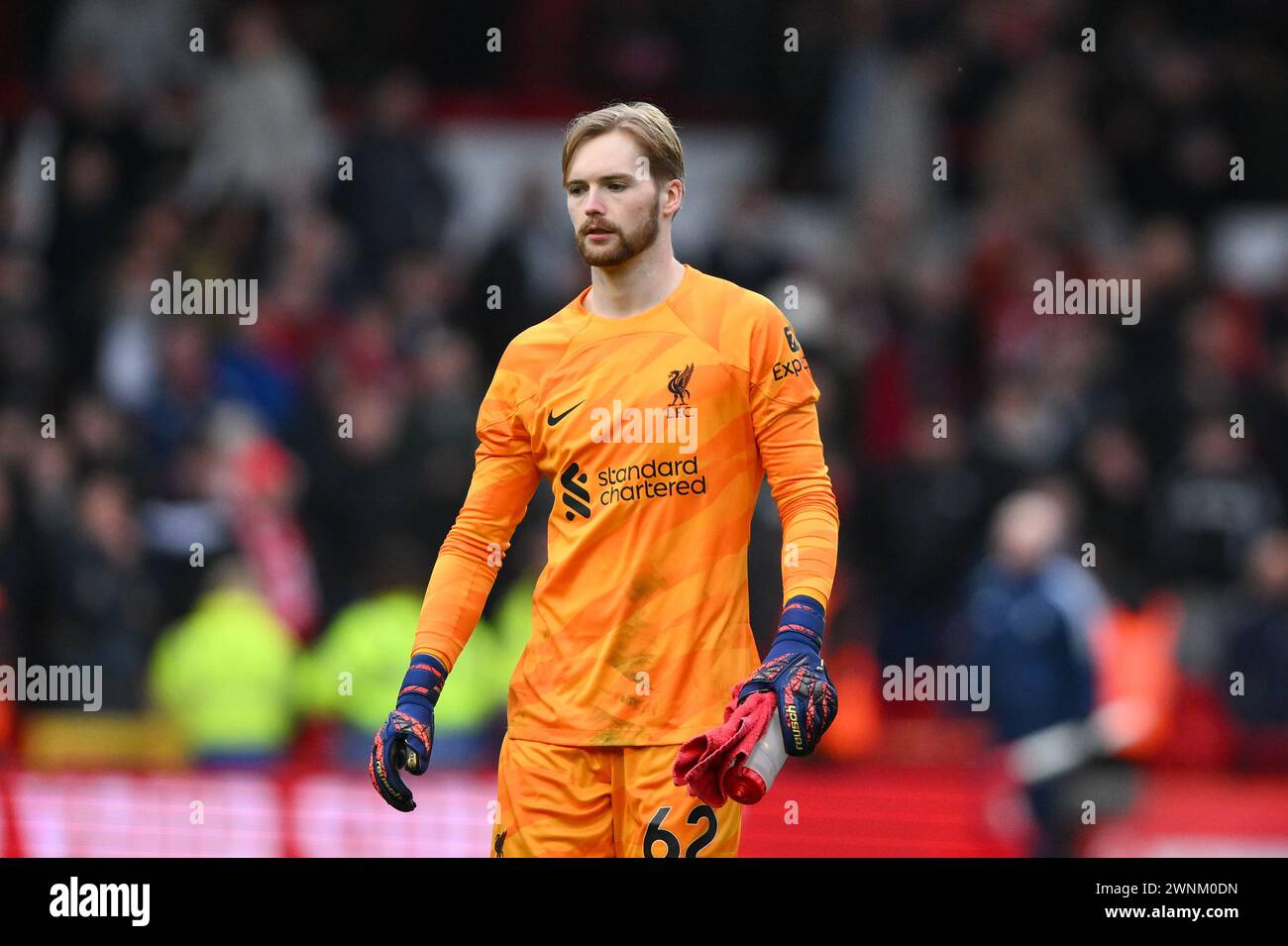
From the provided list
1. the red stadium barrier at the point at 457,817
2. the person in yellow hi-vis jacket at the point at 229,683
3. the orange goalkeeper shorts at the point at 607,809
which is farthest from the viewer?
the person in yellow hi-vis jacket at the point at 229,683

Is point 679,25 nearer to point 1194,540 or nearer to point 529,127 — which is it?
point 529,127

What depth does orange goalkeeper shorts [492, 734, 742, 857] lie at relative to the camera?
18.6 ft

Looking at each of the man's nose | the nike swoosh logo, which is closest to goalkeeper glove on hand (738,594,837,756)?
the nike swoosh logo

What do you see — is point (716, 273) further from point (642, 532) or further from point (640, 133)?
point (642, 532)

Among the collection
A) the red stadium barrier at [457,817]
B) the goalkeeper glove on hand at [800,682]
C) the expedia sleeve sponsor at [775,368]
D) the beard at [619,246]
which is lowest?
the red stadium barrier at [457,817]

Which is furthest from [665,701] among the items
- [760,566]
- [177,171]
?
[177,171]

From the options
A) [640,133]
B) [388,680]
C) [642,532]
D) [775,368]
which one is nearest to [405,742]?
[642,532]

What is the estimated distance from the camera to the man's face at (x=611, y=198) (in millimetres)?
5781

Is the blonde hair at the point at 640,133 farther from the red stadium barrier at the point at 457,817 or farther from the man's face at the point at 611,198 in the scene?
the red stadium barrier at the point at 457,817

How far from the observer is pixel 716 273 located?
12.1 meters

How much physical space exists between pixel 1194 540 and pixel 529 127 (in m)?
5.03

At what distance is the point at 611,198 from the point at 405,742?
1.47 m

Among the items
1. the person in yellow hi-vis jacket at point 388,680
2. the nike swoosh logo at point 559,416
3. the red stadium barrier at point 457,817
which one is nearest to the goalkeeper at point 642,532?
the nike swoosh logo at point 559,416

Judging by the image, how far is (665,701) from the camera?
18.9 feet
